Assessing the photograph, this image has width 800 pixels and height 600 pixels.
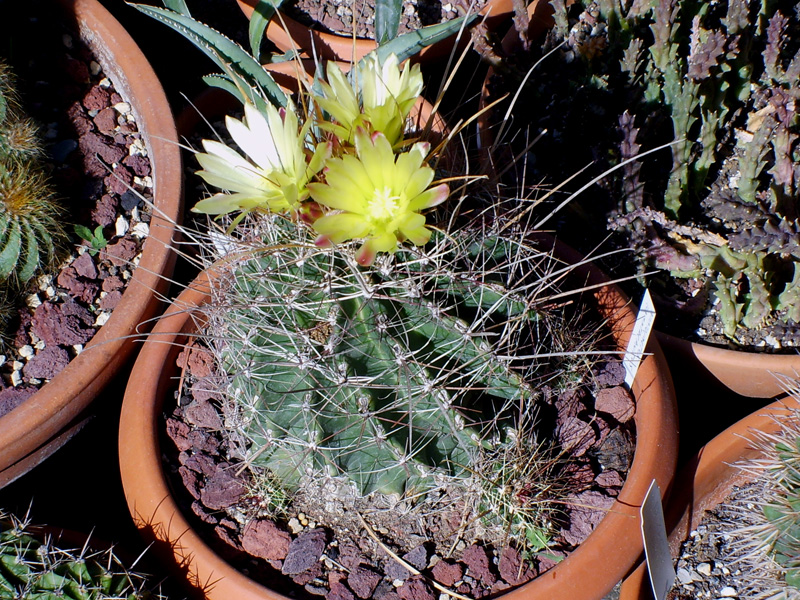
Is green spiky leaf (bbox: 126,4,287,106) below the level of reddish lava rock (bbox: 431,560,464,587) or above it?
above

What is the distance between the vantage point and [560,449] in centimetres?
130

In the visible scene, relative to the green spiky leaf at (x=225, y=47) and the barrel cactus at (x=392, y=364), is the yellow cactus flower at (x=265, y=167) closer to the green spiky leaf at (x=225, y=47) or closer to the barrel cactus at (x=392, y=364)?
the barrel cactus at (x=392, y=364)

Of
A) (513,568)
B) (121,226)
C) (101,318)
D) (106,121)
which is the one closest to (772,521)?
(513,568)

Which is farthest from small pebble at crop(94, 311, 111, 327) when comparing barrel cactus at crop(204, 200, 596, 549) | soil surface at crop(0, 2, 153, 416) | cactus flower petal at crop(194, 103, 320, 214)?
cactus flower petal at crop(194, 103, 320, 214)

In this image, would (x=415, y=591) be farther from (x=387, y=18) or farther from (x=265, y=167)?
(x=387, y=18)

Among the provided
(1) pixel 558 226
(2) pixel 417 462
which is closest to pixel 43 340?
(2) pixel 417 462

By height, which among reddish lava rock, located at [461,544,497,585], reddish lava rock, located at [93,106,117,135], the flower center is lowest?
reddish lava rock, located at [461,544,497,585]

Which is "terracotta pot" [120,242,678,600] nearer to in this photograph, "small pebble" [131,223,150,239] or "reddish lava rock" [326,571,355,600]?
"reddish lava rock" [326,571,355,600]

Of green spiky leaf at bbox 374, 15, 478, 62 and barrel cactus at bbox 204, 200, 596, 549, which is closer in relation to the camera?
barrel cactus at bbox 204, 200, 596, 549

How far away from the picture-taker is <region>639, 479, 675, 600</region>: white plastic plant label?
1.07m

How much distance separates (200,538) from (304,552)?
188 mm

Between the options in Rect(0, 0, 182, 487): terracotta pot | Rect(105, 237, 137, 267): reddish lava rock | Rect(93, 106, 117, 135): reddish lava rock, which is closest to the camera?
Rect(0, 0, 182, 487): terracotta pot

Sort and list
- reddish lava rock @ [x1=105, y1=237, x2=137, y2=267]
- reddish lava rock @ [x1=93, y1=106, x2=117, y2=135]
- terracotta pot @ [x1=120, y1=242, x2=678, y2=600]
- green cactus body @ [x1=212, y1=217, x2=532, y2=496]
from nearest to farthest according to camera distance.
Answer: green cactus body @ [x1=212, y1=217, x2=532, y2=496] → terracotta pot @ [x1=120, y1=242, x2=678, y2=600] → reddish lava rock @ [x1=105, y1=237, x2=137, y2=267] → reddish lava rock @ [x1=93, y1=106, x2=117, y2=135]

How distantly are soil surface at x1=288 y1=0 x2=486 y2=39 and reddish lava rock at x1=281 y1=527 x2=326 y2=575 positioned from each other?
1424 mm
